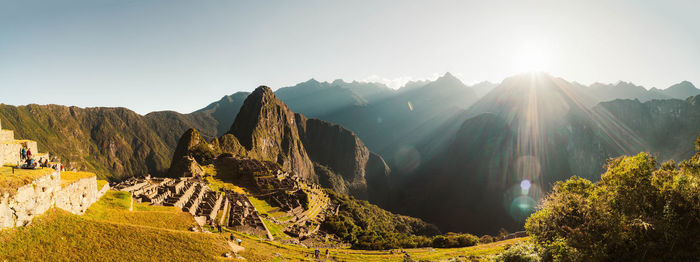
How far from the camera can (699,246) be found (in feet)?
53.6

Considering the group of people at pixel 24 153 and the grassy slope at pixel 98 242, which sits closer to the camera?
the grassy slope at pixel 98 242

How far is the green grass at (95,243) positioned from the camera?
1092cm

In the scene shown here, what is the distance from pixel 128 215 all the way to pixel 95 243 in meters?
6.43

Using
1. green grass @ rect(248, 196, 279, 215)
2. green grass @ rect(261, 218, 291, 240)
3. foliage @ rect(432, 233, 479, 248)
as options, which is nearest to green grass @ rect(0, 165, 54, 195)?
green grass @ rect(261, 218, 291, 240)

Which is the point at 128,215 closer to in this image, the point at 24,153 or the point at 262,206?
the point at 24,153

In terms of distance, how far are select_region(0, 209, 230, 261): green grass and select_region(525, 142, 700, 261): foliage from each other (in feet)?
81.3

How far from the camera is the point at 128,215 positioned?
60.3 feet

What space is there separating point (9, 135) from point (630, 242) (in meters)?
45.0

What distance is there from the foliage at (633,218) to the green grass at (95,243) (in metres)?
24.8

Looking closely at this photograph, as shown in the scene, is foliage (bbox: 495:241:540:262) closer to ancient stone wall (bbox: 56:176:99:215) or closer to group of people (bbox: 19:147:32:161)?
ancient stone wall (bbox: 56:176:99:215)

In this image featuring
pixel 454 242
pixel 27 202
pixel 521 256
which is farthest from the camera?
pixel 454 242

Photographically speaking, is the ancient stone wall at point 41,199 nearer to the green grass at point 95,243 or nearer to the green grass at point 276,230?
the green grass at point 95,243

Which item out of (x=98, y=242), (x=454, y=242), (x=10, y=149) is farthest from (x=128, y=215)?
(x=454, y=242)

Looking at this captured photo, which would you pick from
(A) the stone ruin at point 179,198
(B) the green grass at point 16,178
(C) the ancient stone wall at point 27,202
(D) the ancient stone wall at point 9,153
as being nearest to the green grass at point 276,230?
(A) the stone ruin at point 179,198
